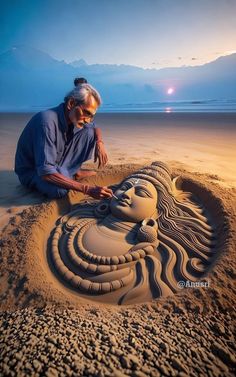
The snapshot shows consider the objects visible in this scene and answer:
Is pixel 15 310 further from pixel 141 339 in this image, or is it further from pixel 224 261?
pixel 224 261

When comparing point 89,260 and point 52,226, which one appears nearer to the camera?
point 89,260

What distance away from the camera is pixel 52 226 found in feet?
8.58

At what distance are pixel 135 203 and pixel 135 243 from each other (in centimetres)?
39

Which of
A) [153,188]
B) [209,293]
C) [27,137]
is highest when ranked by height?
[27,137]

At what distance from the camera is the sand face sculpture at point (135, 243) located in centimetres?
189

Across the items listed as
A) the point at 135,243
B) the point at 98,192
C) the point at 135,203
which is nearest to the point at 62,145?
the point at 98,192

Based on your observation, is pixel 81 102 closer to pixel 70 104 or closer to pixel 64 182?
pixel 70 104

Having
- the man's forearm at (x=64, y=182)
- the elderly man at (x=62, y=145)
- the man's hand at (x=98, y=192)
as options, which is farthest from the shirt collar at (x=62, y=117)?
the man's hand at (x=98, y=192)

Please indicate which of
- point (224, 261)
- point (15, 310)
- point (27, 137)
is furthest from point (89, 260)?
point (27, 137)

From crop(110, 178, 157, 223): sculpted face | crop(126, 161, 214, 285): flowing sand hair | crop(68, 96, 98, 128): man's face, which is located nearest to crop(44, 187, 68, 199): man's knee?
crop(110, 178, 157, 223): sculpted face

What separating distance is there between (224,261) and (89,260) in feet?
3.61

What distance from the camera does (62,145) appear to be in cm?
282

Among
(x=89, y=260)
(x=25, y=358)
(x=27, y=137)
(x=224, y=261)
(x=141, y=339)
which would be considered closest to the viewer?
(x=25, y=358)

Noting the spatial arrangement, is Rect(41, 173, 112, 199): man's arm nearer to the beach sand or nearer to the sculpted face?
the sculpted face
